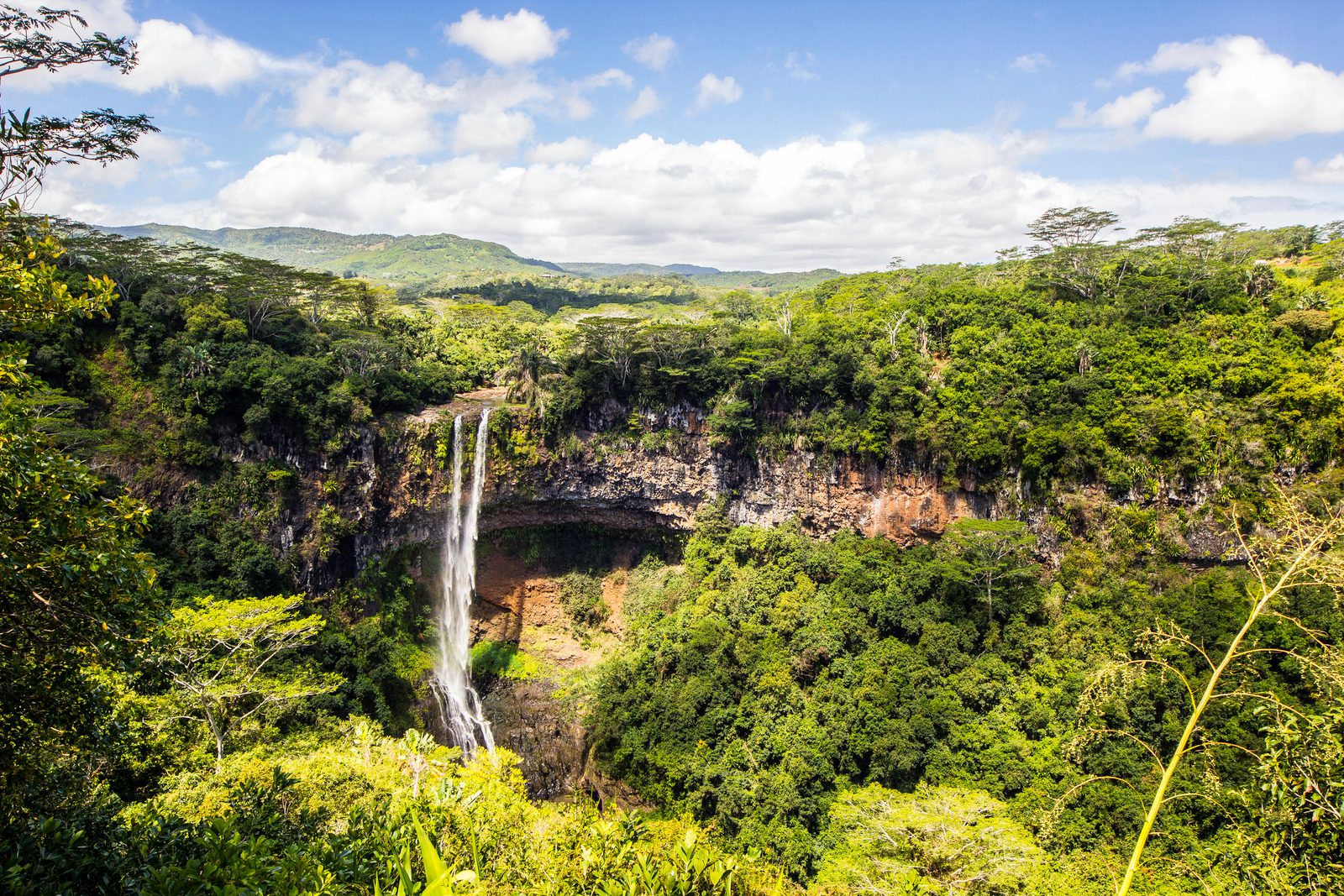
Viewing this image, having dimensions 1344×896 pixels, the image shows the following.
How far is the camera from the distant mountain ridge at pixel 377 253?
99062 mm

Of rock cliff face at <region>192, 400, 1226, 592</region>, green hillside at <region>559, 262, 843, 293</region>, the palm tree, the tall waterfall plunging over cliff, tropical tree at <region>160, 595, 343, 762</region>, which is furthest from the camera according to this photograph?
green hillside at <region>559, 262, 843, 293</region>

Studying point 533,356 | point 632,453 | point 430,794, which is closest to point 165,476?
point 533,356

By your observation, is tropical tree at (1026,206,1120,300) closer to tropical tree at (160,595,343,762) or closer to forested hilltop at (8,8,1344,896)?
forested hilltop at (8,8,1344,896)

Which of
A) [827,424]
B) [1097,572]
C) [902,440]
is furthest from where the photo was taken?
[827,424]

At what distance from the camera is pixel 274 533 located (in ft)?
68.0

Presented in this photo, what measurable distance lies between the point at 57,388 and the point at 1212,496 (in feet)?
105

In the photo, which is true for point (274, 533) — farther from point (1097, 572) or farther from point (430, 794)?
point (1097, 572)

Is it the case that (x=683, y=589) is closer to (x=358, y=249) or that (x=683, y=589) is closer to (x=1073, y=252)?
(x=1073, y=252)

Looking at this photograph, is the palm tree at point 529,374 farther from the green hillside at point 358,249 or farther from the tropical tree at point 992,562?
the green hillside at point 358,249

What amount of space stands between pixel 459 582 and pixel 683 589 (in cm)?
866

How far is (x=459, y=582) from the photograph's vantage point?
2506 centimetres

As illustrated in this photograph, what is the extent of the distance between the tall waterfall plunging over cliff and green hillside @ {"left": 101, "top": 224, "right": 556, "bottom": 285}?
7453 centimetres

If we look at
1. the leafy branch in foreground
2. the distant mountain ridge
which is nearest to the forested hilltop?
the leafy branch in foreground

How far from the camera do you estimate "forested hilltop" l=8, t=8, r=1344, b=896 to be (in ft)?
15.6
